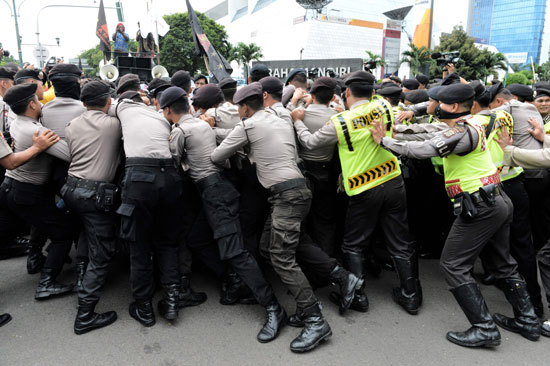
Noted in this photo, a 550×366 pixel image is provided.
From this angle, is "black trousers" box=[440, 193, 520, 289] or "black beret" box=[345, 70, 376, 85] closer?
"black trousers" box=[440, 193, 520, 289]

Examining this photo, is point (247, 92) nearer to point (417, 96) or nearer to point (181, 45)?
point (417, 96)

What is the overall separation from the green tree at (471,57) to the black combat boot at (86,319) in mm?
42358

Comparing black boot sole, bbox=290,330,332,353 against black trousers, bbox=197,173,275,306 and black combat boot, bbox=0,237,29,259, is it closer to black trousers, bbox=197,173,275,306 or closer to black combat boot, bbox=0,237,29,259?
black trousers, bbox=197,173,275,306

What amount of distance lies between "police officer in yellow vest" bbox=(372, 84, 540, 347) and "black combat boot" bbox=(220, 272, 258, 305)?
1.85m

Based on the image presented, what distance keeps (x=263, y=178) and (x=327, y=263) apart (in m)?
1.02

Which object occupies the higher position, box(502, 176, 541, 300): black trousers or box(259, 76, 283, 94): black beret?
box(259, 76, 283, 94): black beret

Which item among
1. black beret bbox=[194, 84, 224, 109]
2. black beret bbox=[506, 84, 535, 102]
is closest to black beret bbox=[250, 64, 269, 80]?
black beret bbox=[194, 84, 224, 109]

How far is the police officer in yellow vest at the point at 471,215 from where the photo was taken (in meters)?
3.00

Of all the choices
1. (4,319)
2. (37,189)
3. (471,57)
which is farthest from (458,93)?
(471,57)

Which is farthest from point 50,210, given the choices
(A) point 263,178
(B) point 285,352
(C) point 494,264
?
(C) point 494,264

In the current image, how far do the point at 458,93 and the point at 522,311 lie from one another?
6.37ft

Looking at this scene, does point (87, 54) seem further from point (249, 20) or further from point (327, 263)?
point (327, 263)

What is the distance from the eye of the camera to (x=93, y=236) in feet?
11.0

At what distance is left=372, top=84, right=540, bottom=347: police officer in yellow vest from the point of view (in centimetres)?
300
